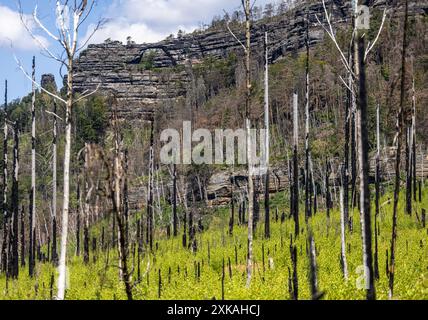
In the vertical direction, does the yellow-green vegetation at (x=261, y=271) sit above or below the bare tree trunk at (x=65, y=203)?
below

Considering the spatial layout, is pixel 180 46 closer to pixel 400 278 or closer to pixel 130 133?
pixel 130 133

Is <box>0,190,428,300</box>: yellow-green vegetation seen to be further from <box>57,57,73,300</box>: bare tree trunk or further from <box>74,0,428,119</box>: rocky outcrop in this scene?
<box>74,0,428,119</box>: rocky outcrop

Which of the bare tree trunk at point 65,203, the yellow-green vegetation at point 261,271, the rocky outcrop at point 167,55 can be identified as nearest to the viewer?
the bare tree trunk at point 65,203

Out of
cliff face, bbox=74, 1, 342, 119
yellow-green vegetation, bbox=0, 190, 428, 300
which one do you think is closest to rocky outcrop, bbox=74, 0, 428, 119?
cliff face, bbox=74, 1, 342, 119

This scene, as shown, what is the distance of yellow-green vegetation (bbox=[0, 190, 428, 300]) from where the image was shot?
1102 centimetres

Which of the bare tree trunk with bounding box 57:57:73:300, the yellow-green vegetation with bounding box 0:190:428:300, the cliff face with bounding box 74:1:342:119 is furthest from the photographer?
the cliff face with bounding box 74:1:342:119

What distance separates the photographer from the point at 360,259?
51.9 feet

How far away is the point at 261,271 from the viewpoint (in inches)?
639

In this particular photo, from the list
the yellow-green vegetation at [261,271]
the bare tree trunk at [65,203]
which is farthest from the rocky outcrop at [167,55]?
the bare tree trunk at [65,203]

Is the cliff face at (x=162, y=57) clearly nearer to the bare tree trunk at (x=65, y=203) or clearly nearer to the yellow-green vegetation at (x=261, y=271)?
the yellow-green vegetation at (x=261, y=271)

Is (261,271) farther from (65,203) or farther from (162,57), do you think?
(162,57)

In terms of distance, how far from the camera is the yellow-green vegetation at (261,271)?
11016 millimetres

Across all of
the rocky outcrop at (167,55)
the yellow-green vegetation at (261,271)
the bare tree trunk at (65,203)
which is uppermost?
the rocky outcrop at (167,55)

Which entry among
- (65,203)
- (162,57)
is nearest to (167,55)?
(162,57)
